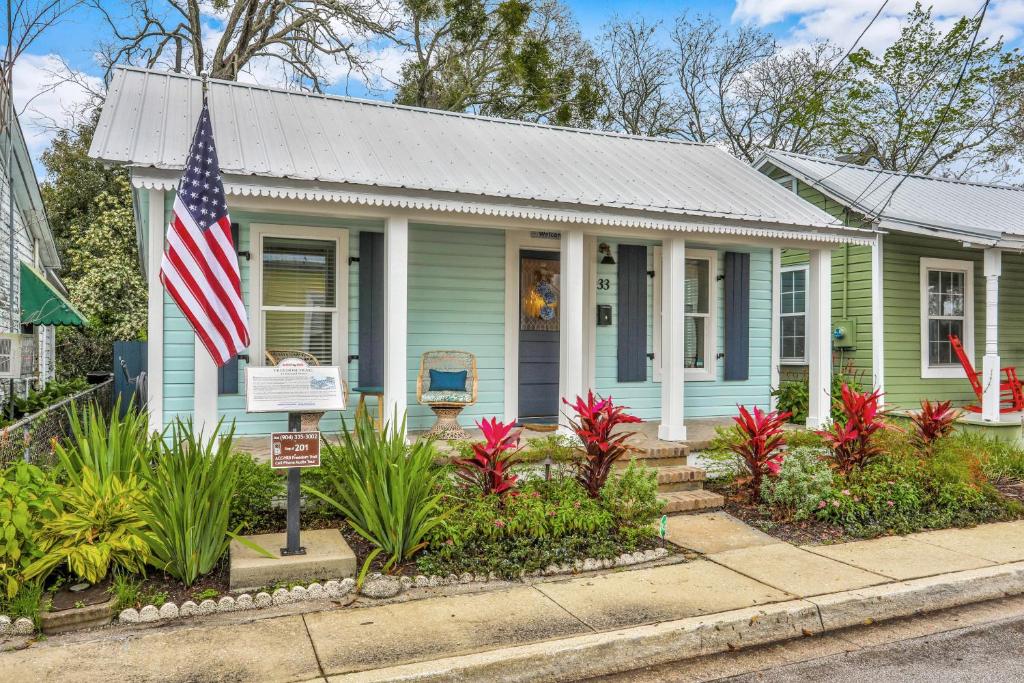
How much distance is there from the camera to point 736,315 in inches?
373

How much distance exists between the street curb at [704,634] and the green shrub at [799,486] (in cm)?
126

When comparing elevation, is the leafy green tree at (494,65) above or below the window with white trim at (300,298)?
above

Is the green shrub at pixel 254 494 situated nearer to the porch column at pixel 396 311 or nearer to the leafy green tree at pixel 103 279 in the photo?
the porch column at pixel 396 311

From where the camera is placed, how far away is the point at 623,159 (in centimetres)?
952

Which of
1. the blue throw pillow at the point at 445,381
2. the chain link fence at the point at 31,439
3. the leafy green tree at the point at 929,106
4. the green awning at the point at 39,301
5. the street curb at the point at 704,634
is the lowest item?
the street curb at the point at 704,634

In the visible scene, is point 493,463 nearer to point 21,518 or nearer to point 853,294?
point 21,518

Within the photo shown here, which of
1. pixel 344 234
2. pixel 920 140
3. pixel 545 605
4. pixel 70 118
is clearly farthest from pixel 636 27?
pixel 545 605

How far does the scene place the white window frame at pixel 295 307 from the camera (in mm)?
7344

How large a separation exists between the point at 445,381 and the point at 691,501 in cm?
287

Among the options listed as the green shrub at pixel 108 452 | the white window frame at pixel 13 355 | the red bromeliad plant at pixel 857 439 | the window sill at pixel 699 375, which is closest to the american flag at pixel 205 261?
the green shrub at pixel 108 452

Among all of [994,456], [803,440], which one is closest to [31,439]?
[803,440]

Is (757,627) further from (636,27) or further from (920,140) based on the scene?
(636,27)

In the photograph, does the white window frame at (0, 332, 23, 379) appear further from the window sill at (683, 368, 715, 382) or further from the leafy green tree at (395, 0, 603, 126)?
the leafy green tree at (395, 0, 603, 126)

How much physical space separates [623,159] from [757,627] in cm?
670
